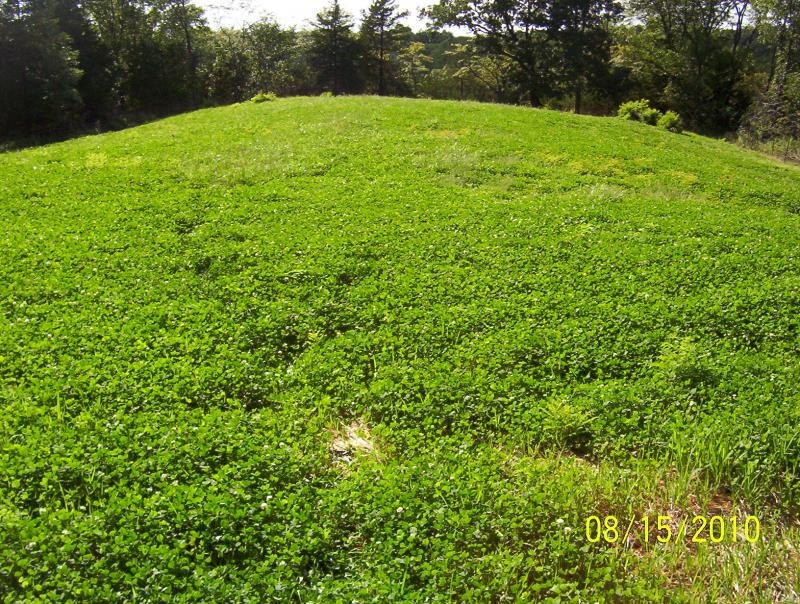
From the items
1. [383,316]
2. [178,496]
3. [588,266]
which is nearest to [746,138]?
[588,266]

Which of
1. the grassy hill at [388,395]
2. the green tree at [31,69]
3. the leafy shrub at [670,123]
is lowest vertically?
the grassy hill at [388,395]

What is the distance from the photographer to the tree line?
40062 millimetres

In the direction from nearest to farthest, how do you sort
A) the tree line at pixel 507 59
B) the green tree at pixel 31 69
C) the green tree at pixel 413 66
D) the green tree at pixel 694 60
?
1. the green tree at pixel 31 69
2. the tree line at pixel 507 59
3. the green tree at pixel 694 60
4. the green tree at pixel 413 66

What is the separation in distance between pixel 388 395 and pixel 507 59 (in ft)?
161

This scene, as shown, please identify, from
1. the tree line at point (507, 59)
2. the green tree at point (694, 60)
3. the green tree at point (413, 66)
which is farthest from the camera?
the green tree at point (413, 66)

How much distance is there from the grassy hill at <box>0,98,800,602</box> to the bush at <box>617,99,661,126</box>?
20999 millimetres

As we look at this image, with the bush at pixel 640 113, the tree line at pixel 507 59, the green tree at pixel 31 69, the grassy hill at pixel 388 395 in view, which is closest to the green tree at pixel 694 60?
the tree line at pixel 507 59

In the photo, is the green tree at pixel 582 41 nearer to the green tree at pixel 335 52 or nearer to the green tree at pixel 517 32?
the green tree at pixel 517 32

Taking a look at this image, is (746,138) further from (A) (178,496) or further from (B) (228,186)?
(A) (178,496)

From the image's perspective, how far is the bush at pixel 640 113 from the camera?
3434 centimetres

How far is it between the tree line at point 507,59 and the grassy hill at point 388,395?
29.6m

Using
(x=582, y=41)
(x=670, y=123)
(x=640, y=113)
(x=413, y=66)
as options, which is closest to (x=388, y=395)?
(x=670, y=123)

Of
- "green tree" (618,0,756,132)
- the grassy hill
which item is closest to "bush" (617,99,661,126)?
"green tree" (618,0,756,132)

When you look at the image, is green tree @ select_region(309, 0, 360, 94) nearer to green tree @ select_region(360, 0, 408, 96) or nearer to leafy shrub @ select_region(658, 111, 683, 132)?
green tree @ select_region(360, 0, 408, 96)
